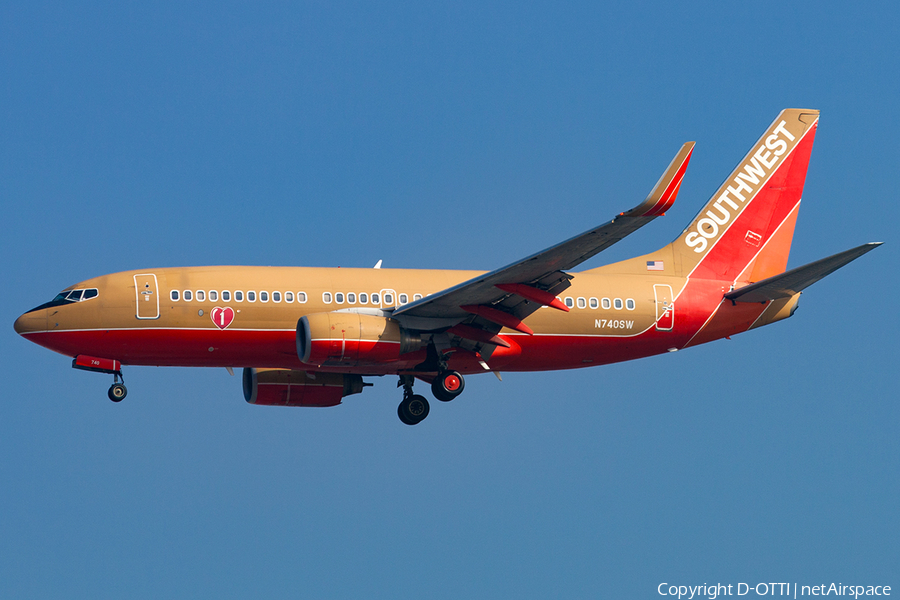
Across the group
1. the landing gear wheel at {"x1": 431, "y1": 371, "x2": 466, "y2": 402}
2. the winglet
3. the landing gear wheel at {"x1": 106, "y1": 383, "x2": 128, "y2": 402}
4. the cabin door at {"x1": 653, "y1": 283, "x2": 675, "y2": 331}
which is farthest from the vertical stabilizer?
the landing gear wheel at {"x1": 106, "y1": 383, "x2": 128, "y2": 402}

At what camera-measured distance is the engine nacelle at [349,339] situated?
34938 mm

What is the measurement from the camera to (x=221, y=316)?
3612cm

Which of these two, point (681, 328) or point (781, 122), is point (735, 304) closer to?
point (681, 328)

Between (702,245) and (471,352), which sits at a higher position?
(702,245)

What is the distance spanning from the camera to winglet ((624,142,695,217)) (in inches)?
1126

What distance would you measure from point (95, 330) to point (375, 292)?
9007mm

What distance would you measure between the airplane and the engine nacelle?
0.04 metres

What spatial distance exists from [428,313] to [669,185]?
10.7 meters

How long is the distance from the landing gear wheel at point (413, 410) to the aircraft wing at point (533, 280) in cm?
431

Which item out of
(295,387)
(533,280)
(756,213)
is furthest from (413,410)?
(756,213)

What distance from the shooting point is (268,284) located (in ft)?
121

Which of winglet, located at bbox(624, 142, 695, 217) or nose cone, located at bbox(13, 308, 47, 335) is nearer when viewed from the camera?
winglet, located at bbox(624, 142, 695, 217)

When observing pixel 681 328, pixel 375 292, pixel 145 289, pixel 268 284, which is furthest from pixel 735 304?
pixel 145 289

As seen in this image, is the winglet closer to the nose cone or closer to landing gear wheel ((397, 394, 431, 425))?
landing gear wheel ((397, 394, 431, 425))
